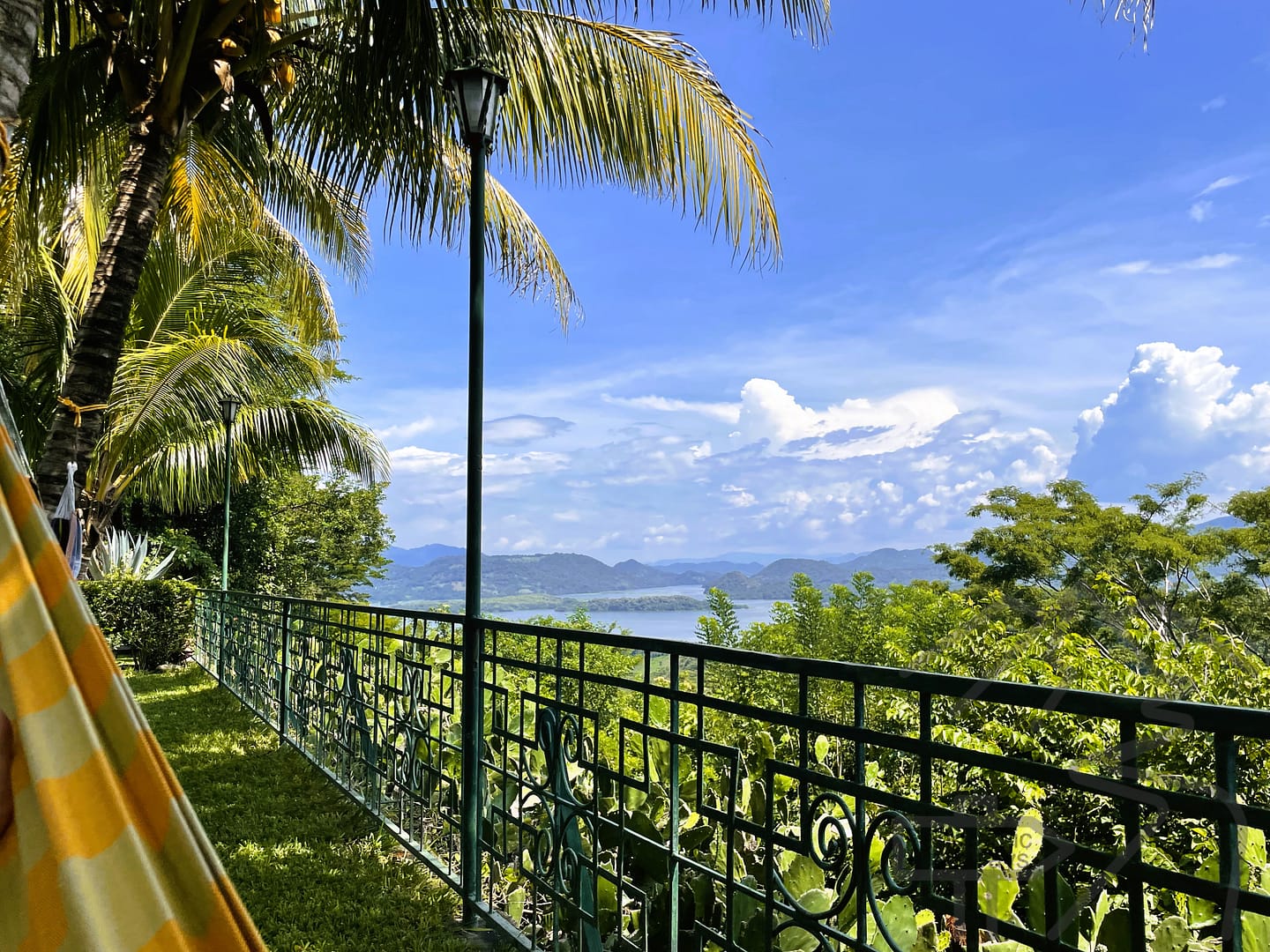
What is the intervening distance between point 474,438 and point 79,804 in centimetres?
217

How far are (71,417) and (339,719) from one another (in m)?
2.23

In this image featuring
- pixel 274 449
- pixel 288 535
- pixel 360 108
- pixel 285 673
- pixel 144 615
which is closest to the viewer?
pixel 360 108

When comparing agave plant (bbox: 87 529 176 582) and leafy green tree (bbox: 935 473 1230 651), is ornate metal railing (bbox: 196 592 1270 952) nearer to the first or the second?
agave plant (bbox: 87 529 176 582)

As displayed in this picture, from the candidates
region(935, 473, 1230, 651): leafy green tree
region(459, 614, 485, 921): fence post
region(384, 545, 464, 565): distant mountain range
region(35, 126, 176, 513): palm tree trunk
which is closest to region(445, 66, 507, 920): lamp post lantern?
region(459, 614, 485, 921): fence post

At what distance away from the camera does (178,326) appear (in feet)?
39.3

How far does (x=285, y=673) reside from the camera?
5980 mm

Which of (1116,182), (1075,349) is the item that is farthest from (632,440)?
(1116,182)

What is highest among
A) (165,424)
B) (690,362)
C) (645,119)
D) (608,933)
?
(690,362)

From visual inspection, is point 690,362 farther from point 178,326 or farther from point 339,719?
point 339,719

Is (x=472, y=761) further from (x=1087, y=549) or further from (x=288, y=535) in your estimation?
(x=1087, y=549)

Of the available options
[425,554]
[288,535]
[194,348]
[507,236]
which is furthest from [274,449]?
[425,554]

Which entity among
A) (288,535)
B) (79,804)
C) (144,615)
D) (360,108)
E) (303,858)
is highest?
(360,108)

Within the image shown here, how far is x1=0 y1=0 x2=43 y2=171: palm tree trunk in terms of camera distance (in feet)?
8.02

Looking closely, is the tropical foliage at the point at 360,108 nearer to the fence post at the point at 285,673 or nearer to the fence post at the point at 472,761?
the fence post at the point at 285,673
